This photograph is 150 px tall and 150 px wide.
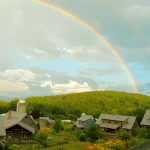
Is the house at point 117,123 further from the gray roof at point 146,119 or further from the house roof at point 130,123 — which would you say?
the gray roof at point 146,119

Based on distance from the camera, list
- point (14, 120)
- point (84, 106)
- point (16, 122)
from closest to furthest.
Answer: point (16, 122), point (14, 120), point (84, 106)

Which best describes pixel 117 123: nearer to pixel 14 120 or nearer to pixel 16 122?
pixel 14 120

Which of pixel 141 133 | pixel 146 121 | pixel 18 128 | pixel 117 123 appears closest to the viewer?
pixel 18 128

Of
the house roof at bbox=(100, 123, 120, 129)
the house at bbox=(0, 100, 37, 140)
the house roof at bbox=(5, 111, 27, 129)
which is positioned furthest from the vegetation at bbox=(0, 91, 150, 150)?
the house roof at bbox=(5, 111, 27, 129)

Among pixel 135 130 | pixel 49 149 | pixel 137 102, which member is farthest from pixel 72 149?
pixel 137 102

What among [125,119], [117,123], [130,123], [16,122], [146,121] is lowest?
[117,123]

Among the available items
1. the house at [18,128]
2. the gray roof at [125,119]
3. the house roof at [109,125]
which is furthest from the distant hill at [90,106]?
the house at [18,128]

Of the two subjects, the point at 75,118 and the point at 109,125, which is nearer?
the point at 109,125

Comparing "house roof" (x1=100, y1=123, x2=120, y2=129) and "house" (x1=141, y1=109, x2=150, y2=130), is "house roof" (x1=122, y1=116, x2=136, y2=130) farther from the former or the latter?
"house" (x1=141, y1=109, x2=150, y2=130)

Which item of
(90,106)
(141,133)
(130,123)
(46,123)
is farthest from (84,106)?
(141,133)

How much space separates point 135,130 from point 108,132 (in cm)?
691

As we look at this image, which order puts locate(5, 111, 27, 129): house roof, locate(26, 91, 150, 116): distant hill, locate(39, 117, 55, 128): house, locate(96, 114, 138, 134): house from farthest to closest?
locate(26, 91, 150, 116): distant hill < locate(39, 117, 55, 128): house < locate(96, 114, 138, 134): house < locate(5, 111, 27, 129): house roof

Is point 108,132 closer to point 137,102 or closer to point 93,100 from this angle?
point 93,100

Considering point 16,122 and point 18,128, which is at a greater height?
point 16,122
